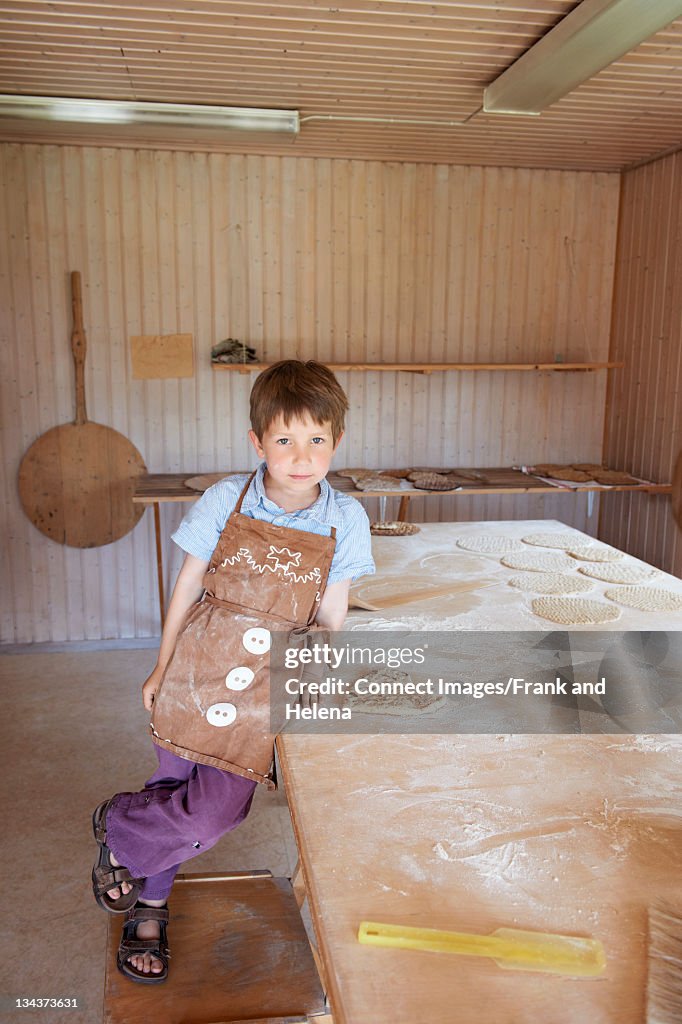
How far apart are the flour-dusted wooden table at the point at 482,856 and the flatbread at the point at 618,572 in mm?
1019

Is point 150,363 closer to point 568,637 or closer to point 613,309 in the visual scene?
point 613,309

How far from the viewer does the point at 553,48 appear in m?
2.62

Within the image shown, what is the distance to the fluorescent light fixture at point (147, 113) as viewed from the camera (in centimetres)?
339

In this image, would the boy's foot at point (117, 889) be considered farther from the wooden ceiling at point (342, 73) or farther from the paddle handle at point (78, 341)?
the paddle handle at point (78, 341)

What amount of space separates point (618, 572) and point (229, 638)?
144 cm

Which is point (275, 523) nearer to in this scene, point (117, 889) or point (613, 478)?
point (117, 889)

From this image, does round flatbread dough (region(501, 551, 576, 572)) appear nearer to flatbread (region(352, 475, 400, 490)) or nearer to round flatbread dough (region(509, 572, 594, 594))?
round flatbread dough (region(509, 572, 594, 594))

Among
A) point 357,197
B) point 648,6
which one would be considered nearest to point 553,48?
point 648,6

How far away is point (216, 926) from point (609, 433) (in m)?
3.98

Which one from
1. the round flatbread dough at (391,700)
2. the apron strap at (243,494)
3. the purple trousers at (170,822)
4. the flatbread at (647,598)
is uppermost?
the apron strap at (243,494)

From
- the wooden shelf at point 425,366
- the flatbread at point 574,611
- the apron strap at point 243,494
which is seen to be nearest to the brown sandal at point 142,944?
the apron strap at point 243,494

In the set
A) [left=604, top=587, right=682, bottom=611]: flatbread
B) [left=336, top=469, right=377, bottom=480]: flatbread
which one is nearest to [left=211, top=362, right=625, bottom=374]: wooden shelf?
[left=336, top=469, right=377, bottom=480]: flatbread

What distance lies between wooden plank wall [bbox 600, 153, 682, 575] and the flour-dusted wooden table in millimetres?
3092

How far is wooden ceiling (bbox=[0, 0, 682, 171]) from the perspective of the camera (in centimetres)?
256
